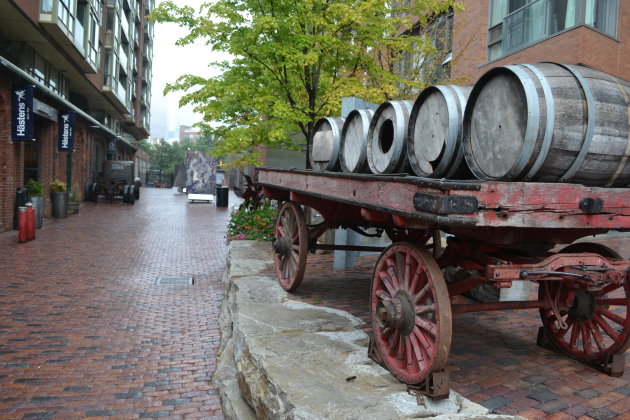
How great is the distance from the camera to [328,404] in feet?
8.43

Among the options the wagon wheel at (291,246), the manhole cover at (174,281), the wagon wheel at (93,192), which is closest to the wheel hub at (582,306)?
the wagon wheel at (291,246)

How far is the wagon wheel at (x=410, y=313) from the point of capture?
264cm

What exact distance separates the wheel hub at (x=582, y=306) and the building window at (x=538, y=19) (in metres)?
9.31

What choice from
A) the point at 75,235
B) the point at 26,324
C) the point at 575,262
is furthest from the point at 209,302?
the point at 75,235

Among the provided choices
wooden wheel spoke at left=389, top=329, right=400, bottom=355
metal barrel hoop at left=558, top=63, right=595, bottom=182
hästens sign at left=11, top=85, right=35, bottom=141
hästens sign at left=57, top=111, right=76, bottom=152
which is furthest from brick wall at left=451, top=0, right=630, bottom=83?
hästens sign at left=57, top=111, right=76, bottom=152

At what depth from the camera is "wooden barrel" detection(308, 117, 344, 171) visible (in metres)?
4.98

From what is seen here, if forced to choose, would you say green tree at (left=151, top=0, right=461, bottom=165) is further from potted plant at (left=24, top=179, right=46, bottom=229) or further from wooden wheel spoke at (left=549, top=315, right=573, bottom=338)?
wooden wheel spoke at (left=549, top=315, right=573, bottom=338)

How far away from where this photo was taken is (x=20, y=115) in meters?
12.4

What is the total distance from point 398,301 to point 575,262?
3.49 ft

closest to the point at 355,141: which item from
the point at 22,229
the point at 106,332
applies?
the point at 106,332

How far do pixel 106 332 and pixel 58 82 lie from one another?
1830 cm

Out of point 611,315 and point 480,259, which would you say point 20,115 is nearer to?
point 480,259

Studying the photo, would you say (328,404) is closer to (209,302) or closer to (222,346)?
(222,346)

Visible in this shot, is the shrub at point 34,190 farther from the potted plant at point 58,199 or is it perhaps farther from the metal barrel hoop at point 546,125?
the metal barrel hoop at point 546,125
